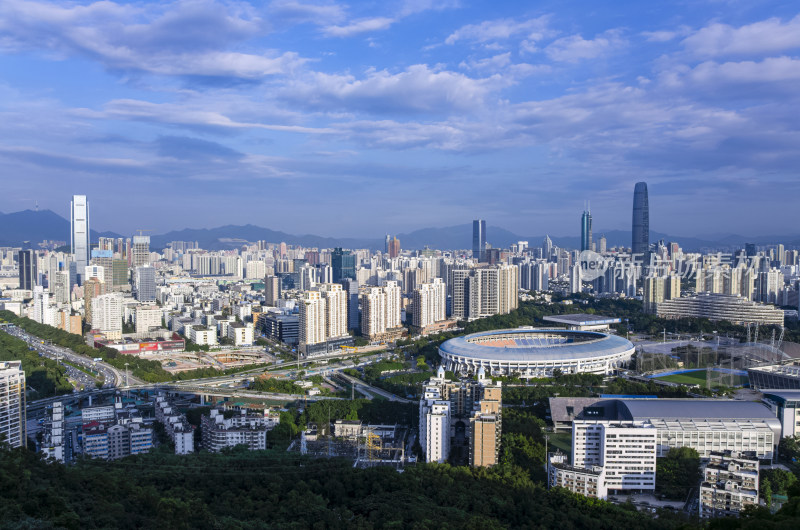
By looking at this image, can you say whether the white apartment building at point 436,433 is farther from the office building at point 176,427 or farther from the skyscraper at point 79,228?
the skyscraper at point 79,228

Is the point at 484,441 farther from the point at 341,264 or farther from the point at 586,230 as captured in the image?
the point at 586,230

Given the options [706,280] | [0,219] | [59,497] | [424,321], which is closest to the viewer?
[59,497]

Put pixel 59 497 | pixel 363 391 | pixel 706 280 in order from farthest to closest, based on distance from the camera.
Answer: pixel 706 280
pixel 363 391
pixel 59 497

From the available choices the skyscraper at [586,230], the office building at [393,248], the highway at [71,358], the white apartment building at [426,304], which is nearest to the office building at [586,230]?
the skyscraper at [586,230]

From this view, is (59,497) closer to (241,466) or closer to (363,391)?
(241,466)

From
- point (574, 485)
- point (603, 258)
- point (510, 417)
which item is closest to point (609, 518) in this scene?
point (574, 485)

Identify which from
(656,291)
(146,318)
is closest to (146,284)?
(146,318)

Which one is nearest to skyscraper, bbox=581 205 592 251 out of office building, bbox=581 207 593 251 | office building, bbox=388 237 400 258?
office building, bbox=581 207 593 251
